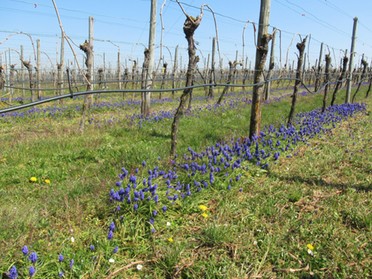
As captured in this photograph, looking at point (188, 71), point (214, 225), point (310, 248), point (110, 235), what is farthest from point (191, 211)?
point (188, 71)

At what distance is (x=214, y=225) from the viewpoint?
299 centimetres

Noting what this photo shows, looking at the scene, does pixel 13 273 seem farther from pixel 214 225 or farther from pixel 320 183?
→ pixel 320 183

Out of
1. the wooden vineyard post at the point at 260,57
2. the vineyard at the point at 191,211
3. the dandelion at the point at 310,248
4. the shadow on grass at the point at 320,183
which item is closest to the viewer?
the vineyard at the point at 191,211

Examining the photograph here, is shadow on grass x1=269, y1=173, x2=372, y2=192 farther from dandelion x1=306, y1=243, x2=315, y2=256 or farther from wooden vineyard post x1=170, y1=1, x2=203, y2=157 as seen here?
wooden vineyard post x1=170, y1=1, x2=203, y2=157

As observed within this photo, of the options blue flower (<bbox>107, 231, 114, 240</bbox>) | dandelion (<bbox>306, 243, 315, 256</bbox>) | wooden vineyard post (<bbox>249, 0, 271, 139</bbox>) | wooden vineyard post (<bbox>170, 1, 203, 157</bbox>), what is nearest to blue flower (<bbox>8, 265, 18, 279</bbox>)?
blue flower (<bbox>107, 231, 114, 240</bbox>)

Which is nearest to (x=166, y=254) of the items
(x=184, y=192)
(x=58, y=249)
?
(x=58, y=249)

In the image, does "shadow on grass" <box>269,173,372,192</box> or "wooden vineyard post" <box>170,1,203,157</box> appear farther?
"wooden vineyard post" <box>170,1,203,157</box>

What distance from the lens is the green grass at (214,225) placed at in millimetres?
2504

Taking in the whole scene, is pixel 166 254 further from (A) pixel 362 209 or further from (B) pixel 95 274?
(A) pixel 362 209

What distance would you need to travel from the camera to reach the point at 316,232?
3062 millimetres

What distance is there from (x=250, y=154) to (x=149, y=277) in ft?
9.95

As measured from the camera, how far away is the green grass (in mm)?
2504

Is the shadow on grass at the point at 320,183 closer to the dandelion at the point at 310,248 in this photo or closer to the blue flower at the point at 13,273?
the dandelion at the point at 310,248

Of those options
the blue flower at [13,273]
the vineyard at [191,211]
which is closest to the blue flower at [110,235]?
the vineyard at [191,211]
